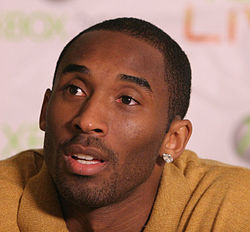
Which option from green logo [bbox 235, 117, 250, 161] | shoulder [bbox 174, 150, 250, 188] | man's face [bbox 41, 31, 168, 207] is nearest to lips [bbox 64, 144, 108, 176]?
man's face [bbox 41, 31, 168, 207]

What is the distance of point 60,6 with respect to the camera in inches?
91.0

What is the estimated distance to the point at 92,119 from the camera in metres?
1.11

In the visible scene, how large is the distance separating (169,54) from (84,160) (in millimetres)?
336

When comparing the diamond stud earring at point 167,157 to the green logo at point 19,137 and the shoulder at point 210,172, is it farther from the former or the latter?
the green logo at point 19,137

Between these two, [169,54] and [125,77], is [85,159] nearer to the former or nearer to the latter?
[125,77]

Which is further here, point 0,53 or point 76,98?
point 0,53

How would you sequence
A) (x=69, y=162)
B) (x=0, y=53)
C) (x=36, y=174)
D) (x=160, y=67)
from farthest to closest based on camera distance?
(x=0, y=53) < (x=36, y=174) < (x=160, y=67) < (x=69, y=162)

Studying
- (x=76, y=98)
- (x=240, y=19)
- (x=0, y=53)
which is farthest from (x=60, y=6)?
(x=76, y=98)

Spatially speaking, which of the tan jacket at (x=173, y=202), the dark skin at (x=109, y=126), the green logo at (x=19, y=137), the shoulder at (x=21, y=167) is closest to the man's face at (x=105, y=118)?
the dark skin at (x=109, y=126)

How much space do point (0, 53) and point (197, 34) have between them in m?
0.82

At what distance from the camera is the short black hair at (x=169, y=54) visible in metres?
1.26

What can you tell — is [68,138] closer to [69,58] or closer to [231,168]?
[69,58]

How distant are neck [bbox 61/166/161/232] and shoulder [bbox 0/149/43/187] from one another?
0.14 m

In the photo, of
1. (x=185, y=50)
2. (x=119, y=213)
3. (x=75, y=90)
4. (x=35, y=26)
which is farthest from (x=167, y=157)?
(x=35, y=26)
